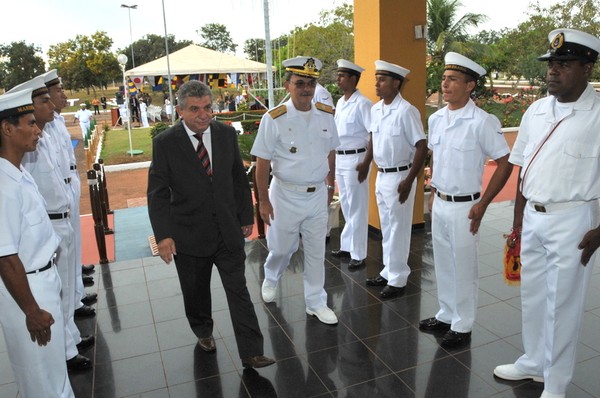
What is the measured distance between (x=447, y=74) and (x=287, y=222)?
1535 millimetres

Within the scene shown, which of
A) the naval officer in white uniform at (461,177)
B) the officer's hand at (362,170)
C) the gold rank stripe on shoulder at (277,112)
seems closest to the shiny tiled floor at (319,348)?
the naval officer in white uniform at (461,177)

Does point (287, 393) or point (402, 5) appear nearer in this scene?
point (287, 393)

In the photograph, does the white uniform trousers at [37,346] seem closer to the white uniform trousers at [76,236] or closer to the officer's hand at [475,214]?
the white uniform trousers at [76,236]

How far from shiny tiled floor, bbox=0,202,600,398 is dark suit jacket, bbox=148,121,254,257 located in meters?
0.83

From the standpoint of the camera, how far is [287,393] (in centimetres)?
297

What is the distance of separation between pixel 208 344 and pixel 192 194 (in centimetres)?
113

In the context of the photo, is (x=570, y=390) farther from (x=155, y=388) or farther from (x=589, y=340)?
(x=155, y=388)

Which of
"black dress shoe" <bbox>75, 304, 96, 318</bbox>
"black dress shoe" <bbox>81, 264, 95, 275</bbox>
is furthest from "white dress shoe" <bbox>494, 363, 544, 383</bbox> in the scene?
"black dress shoe" <bbox>81, 264, 95, 275</bbox>

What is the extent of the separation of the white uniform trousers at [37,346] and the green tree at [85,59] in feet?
109

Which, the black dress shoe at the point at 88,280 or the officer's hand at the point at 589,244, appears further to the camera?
the black dress shoe at the point at 88,280

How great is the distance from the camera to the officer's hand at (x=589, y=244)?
250cm

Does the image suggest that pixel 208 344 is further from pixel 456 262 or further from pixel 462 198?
pixel 462 198

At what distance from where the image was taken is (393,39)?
5465 mm

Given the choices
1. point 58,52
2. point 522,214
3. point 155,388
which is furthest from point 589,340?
point 58,52
